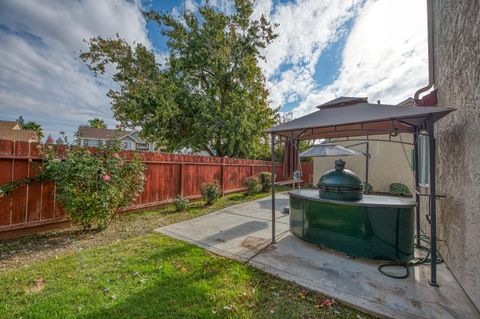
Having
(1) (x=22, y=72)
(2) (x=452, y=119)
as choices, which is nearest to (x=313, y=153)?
(2) (x=452, y=119)

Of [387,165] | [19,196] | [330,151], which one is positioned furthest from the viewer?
[387,165]

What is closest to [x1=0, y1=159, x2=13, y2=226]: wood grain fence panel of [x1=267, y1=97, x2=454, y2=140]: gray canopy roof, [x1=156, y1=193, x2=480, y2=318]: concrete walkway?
[x1=156, y1=193, x2=480, y2=318]: concrete walkway

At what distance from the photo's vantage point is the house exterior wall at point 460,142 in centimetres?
221

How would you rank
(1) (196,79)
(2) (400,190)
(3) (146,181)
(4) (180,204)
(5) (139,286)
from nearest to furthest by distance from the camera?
(5) (139,286) → (3) (146,181) → (4) (180,204) → (2) (400,190) → (1) (196,79)

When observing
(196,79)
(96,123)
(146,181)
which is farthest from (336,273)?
(96,123)

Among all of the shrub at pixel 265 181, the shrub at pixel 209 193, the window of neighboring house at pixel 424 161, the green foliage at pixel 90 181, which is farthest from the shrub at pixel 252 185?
the window of neighboring house at pixel 424 161

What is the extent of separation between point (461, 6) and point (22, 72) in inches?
442

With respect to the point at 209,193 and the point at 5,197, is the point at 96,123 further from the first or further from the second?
the point at 5,197

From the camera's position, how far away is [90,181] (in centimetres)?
405

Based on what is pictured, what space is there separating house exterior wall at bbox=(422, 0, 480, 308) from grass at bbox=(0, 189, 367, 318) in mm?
1653

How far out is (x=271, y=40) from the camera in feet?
42.7

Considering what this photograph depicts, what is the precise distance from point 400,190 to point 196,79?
12846 mm

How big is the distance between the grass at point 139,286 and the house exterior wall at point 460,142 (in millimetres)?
1653

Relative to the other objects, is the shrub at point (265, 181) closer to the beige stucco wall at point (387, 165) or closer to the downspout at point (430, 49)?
the beige stucco wall at point (387, 165)
